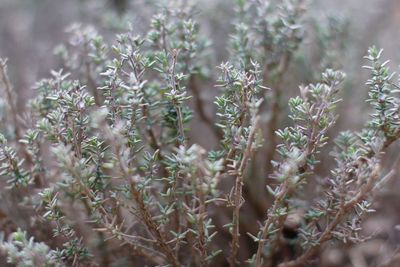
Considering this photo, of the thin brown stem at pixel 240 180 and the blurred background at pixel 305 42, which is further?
the blurred background at pixel 305 42

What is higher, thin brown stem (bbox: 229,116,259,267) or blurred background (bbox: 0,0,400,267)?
blurred background (bbox: 0,0,400,267)

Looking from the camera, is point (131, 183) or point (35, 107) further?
point (35, 107)

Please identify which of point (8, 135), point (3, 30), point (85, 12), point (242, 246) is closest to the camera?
point (8, 135)

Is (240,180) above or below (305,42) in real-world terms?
below

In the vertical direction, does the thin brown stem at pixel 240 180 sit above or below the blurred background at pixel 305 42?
below

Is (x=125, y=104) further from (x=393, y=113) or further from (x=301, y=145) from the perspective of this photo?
(x=393, y=113)

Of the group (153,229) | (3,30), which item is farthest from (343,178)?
(3,30)

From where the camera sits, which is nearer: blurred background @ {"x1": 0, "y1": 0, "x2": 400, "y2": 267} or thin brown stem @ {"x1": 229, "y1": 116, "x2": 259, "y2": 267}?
thin brown stem @ {"x1": 229, "y1": 116, "x2": 259, "y2": 267}

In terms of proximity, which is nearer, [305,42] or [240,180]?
[240,180]
